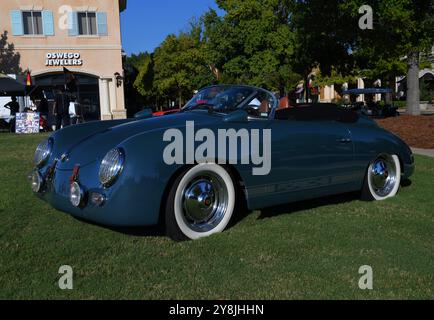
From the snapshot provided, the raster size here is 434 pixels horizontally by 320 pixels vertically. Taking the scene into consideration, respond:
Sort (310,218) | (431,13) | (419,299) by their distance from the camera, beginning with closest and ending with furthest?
1. (419,299)
2. (310,218)
3. (431,13)

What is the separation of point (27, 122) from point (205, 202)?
14.5 meters

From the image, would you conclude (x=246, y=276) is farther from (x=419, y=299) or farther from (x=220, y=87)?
(x=220, y=87)

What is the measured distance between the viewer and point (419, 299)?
271 centimetres

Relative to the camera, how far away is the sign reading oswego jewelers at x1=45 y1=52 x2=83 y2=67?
26.0 meters

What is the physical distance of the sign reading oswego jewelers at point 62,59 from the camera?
26.0 m

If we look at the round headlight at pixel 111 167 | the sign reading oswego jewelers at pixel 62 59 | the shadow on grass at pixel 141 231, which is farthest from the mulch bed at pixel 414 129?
the sign reading oswego jewelers at pixel 62 59

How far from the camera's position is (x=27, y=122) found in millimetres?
16594

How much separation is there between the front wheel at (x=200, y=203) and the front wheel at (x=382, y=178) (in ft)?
6.15

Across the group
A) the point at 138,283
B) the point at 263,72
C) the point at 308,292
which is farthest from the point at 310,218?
the point at 263,72

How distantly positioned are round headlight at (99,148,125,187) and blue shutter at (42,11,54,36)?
25202mm

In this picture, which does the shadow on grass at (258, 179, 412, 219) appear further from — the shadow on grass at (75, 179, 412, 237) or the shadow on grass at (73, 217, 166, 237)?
the shadow on grass at (73, 217, 166, 237)

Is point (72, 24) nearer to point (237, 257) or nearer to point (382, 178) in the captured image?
point (382, 178)

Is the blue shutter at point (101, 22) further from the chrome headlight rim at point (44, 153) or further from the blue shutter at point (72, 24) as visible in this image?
the chrome headlight rim at point (44, 153)

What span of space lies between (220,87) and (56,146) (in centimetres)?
177
